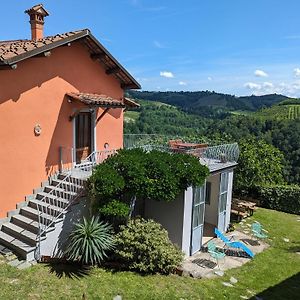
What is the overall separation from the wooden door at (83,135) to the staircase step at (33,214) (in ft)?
11.7

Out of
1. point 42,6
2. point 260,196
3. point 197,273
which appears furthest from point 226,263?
point 42,6

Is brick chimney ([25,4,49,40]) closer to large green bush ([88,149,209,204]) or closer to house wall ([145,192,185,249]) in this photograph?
large green bush ([88,149,209,204])

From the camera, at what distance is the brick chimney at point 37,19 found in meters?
14.1

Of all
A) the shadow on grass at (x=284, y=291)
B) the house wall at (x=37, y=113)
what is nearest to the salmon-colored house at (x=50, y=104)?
the house wall at (x=37, y=113)

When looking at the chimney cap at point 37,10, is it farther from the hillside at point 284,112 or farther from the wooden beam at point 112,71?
the hillside at point 284,112

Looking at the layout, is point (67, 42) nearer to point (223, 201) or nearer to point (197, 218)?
point (197, 218)

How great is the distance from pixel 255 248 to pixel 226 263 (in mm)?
2531

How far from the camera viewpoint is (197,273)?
11.1m

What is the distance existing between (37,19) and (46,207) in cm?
863

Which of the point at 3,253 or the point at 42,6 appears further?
the point at 42,6

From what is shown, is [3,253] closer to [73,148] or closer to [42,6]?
[73,148]

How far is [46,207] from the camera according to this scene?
38.2 feet

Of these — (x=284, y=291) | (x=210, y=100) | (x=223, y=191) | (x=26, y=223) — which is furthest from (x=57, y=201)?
(x=210, y=100)

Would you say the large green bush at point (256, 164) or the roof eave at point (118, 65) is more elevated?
the roof eave at point (118, 65)
